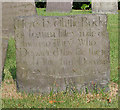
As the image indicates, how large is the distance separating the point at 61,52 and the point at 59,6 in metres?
9.99

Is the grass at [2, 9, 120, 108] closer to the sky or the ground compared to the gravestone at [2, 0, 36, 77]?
closer to the ground

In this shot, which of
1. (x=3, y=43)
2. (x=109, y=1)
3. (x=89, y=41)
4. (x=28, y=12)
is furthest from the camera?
(x=109, y=1)

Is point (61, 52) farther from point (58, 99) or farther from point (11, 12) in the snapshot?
point (11, 12)

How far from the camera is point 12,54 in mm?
7793

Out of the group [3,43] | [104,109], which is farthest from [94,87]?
[3,43]

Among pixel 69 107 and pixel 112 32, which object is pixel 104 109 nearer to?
pixel 69 107

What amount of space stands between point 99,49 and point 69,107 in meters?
1.23

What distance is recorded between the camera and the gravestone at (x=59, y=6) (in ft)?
48.1

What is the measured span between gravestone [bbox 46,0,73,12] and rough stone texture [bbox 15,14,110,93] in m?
9.84

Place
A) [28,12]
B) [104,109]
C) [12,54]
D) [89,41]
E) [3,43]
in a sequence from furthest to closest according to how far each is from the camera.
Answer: [28,12] → [12,54] → [3,43] → [89,41] → [104,109]

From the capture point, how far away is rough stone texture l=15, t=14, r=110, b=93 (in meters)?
4.95

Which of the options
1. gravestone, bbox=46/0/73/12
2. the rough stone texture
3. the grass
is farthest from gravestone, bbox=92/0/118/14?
the rough stone texture

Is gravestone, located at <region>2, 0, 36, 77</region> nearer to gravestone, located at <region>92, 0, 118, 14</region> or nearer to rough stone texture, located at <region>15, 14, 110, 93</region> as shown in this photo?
rough stone texture, located at <region>15, 14, 110, 93</region>

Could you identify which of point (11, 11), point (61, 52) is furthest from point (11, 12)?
point (61, 52)
